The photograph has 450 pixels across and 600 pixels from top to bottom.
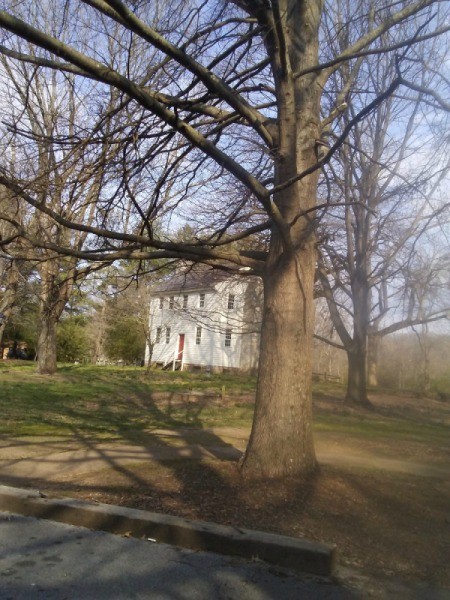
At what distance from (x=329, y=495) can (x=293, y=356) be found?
5.11ft

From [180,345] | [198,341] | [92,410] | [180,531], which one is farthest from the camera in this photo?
[180,345]

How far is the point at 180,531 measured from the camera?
5574 mm

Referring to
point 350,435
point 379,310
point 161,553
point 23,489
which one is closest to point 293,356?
point 161,553

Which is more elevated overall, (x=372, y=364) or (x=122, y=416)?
(x=372, y=364)

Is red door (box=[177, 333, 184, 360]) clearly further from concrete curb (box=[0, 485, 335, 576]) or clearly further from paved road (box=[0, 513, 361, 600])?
paved road (box=[0, 513, 361, 600])

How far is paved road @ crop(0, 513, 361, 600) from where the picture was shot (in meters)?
4.49

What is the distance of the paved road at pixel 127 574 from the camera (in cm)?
449

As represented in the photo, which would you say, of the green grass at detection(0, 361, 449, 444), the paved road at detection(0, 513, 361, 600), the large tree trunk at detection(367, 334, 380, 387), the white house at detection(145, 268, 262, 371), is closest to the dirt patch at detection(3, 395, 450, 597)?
the paved road at detection(0, 513, 361, 600)

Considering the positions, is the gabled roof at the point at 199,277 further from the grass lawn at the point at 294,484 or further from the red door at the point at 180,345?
the red door at the point at 180,345

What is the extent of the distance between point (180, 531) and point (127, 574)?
0.83 meters

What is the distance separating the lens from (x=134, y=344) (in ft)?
155

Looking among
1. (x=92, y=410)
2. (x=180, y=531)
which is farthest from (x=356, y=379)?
(x=180, y=531)

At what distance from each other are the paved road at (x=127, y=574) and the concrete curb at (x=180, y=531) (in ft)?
0.35

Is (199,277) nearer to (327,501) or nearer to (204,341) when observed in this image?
(327,501)
